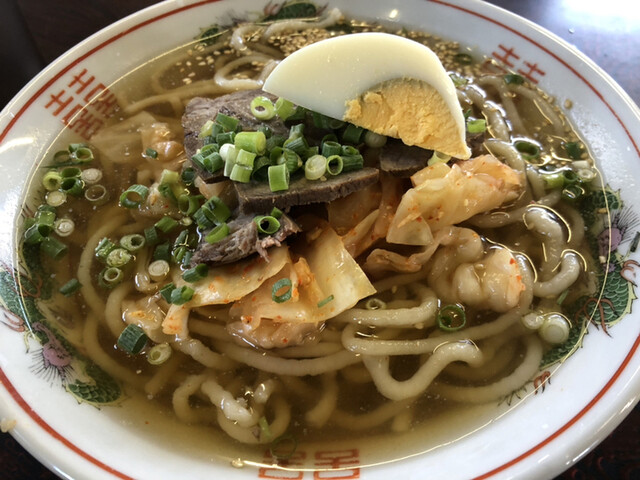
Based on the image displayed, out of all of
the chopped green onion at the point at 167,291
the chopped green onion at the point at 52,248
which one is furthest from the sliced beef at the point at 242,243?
the chopped green onion at the point at 52,248

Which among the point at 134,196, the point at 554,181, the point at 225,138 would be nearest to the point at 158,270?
the point at 134,196

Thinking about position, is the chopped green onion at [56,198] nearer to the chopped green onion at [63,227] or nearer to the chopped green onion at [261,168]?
the chopped green onion at [63,227]

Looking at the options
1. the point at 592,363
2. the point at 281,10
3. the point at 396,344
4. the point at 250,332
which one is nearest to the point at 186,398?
the point at 250,332

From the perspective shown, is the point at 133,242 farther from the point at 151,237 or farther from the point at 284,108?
the point at 284,108

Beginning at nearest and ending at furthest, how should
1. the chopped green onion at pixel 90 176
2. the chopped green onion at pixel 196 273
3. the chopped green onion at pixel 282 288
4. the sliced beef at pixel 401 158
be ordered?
the chopped green onion at pixel 282 288 < the chopped green onion at pixel 196 273 < the sliced beef at pixel 401 158 < the chopped green onion at pixel 90 176

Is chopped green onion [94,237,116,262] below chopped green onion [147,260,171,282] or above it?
below

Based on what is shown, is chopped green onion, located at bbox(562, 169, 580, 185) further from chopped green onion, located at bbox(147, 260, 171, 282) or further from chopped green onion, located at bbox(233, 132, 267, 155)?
chopped green onion, located at bbox(147, 260, 171, 282)

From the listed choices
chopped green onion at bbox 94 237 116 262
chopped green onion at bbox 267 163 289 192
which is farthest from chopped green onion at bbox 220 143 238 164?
chopped green onion at bbox 94 237 116 262
